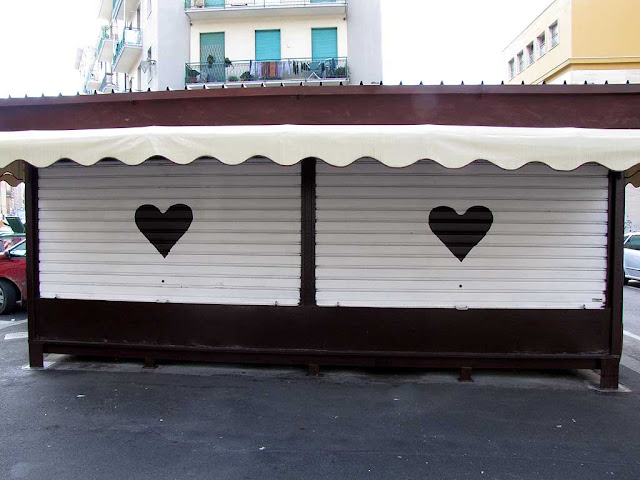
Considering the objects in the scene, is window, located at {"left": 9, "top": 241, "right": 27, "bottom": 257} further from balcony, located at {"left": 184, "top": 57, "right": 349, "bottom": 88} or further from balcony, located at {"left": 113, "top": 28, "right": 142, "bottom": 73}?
balcony, located at {"left": 113, "top": 28, "right": 142, "bottom": 73}

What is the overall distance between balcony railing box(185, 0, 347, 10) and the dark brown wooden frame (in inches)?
942

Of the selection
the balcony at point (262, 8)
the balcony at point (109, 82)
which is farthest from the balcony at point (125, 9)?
Result: the balcony at point (262, 8)

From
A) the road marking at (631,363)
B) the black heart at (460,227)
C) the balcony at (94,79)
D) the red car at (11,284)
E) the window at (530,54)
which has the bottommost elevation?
the road marking at (631,363)

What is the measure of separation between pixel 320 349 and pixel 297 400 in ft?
2.46

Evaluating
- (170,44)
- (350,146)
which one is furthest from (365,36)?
(350,146)

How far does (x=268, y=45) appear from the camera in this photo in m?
27.9

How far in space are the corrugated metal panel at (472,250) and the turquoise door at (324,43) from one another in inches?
951

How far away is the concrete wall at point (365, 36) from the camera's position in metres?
28.0

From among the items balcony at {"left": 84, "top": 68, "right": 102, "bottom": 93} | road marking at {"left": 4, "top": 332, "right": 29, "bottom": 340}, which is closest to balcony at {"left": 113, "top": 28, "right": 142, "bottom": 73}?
balcony at {"left": 84, "top": 68, "right": 102, "bottom": 93}

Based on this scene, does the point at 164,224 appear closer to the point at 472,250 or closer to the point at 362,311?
the point at 362,311

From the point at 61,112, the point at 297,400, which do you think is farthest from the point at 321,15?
the point at 297,400

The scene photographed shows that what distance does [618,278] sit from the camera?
542 cm

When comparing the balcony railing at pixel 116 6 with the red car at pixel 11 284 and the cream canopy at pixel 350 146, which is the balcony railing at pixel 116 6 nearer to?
the red car at pixel 11 284

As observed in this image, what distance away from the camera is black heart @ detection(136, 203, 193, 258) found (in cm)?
576
